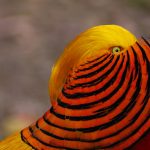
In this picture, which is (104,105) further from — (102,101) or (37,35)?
(37,35)

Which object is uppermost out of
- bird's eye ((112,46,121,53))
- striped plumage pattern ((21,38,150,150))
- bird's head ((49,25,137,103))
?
bird's head ((49,25,137,103))

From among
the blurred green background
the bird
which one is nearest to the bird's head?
the bird

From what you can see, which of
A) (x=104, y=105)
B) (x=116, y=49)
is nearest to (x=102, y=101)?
(x=104, y=105)

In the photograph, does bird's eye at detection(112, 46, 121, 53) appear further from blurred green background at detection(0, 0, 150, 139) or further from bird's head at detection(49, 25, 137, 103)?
blurred green background at detection(0, 0, 150, 139)

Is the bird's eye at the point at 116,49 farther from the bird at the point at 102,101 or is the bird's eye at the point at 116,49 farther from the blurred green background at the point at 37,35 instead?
the blurred green background at the point at 37,35

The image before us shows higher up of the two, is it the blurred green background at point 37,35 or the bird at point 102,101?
the blurred green background at point 37,35

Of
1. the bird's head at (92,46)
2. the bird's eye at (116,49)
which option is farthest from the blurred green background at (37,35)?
the bird's eye at (116,49)
